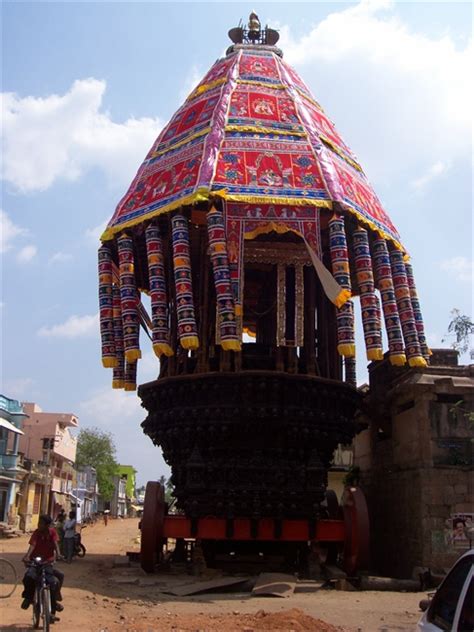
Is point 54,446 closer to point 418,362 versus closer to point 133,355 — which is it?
point 133,355

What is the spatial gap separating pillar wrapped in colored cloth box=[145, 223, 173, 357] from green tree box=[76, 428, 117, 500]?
5711cm

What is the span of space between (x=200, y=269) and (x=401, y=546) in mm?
8346

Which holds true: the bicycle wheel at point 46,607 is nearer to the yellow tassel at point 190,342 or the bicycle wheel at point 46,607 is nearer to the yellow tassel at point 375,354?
the yellow tassel at point 190,342

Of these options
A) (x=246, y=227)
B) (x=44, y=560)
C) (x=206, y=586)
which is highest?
(x=246, y=227)

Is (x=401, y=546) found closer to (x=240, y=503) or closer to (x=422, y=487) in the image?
(x=422, y=487)

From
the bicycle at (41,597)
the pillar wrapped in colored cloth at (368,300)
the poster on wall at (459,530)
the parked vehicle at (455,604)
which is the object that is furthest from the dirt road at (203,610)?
the pillar wrapped in colored cloth at (368,300)

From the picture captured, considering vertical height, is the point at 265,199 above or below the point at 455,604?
above

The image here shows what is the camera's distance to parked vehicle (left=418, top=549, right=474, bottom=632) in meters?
4.04

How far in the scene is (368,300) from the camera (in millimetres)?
15336

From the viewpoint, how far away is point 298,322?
15125 mm

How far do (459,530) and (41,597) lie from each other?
8.98m

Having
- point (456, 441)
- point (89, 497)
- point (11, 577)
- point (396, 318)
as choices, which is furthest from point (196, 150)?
point (89, 497)

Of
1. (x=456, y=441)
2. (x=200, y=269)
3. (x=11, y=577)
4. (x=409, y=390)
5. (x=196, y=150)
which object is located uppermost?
(x=196, y=150)

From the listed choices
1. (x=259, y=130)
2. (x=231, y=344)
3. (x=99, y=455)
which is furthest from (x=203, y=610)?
(x=99, y=455)
